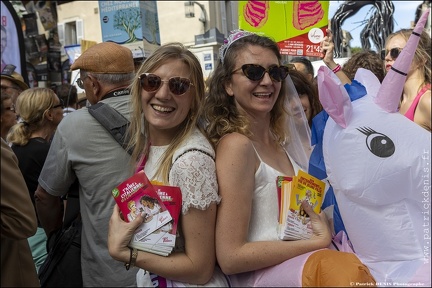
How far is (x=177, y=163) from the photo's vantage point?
1655 mm

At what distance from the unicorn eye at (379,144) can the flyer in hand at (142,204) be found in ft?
2.31

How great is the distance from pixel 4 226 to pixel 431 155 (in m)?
1.40

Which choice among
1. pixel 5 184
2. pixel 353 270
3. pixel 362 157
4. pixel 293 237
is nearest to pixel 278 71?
pixel 362 157

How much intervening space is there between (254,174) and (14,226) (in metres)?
0.85

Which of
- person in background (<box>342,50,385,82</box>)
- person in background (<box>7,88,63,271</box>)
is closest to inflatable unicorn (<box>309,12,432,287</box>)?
person in background (<box>342,50,385,82</box>)

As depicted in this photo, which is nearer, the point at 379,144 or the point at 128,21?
the point at 379,144

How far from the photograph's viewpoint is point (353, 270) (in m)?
1.48

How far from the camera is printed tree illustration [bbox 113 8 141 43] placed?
25.6 ft

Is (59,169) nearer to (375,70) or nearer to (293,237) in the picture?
(293,237)

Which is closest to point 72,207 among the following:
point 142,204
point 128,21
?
point 142,204

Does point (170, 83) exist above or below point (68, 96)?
above

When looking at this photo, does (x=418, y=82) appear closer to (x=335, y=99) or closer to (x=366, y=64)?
(x=335, y=99)

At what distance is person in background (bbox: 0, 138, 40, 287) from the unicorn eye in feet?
3.89

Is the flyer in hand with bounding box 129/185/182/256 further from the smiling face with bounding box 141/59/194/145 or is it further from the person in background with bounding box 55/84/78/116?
the person in background with bounding box 55/84/78/116
